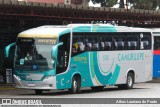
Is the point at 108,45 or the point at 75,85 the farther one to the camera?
the point at 108,45

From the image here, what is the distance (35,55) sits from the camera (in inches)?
1022

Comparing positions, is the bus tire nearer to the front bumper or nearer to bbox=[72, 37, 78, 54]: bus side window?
bbox=[72, 37, 78, 54]: bus side window

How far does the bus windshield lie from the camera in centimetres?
2592

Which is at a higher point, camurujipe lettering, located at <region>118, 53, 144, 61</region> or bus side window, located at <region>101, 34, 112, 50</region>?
bus side window, located at <region>101, 34, 112, 50</region>

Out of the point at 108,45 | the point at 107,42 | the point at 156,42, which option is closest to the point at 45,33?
the point at 107,42

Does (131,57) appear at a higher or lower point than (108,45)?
lower

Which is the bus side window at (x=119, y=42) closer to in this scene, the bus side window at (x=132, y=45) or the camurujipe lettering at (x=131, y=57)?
the camurujipe lettering at (x=131, y=57)

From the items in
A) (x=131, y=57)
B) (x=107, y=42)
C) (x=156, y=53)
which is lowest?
(x=156, y=53)

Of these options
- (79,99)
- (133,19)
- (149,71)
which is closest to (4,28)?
(133,19)

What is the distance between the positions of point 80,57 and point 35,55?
260 centimetres

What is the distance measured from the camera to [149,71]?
33406mm

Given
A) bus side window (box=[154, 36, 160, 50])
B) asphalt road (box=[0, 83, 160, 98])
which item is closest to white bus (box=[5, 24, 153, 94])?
asphalt road (box=[0, 83, 160, 98])

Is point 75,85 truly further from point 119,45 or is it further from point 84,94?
point 119,45

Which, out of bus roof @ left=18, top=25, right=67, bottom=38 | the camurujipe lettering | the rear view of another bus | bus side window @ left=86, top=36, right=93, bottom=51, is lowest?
the rear view of another bus
